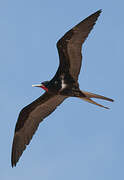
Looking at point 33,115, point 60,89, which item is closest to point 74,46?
point 60,89

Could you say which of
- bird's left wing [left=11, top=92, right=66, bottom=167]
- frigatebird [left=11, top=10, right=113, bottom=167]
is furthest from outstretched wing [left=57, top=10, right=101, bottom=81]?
bird's left wing [left=11, top=92, right=66, bottom=167]

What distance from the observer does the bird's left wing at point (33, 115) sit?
1320 centimetres

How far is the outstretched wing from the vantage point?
37.3 feet

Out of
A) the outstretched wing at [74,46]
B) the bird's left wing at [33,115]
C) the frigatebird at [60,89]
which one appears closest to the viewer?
the outstretched wing at [74,46]

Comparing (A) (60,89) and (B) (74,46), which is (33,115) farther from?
(B) (74,46)

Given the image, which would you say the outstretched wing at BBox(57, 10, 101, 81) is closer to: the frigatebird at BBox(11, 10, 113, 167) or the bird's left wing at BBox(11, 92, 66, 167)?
the frigatebird at BBox(11, 10, 113, 167)

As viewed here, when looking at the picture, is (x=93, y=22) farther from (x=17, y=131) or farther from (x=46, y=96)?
(x=17, y=131)

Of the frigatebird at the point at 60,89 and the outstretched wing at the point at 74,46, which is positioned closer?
the outstretched wing at the point at 74,46

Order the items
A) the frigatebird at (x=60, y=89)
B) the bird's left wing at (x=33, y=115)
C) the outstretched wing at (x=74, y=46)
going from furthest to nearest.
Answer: the bird's left wing at (x=33, y=115) → the frigatebird at (x=60, y=89) → the outstretched wing at (x=74, y=46)

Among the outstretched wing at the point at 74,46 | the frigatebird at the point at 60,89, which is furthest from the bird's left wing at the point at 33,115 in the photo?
the outstretched wing at the point at 74,46

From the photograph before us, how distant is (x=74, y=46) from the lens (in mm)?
11688

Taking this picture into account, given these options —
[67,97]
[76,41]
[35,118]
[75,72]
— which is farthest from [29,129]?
[76,41]

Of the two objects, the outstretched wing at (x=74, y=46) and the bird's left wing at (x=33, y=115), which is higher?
the outstretched wing at (x=74, y=46)

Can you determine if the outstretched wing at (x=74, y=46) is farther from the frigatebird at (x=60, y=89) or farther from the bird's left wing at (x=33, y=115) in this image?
the bird's left wing at (x=33, y=115)
